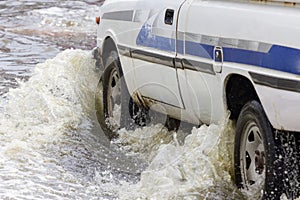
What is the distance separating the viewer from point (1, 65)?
12.2m

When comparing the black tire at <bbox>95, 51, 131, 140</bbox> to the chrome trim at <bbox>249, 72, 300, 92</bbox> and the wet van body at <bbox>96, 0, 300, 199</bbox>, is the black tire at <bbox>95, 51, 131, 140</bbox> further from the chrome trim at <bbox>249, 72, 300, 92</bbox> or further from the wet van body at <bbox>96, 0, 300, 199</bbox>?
the chrome trim at <bbox>249, 72, 300, 92</bbox>

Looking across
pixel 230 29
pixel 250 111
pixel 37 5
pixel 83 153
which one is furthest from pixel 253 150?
pixel 37 5

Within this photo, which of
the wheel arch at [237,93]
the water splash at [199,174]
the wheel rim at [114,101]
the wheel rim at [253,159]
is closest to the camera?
the wheel rim at [253,159]

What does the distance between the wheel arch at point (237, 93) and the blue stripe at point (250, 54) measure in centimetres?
18

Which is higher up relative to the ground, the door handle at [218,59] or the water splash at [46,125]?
the door handle at [218,59]

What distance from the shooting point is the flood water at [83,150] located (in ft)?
20.2

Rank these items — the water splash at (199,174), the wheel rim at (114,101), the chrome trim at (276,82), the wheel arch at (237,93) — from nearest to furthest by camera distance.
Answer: the chrome trim at (276,82) < the wheel arch at (237,93) < the water splash at (199,174) < the wheel rim at (114,101)

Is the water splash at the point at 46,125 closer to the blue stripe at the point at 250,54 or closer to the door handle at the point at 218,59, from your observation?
the blue stripe at the point at 250,54

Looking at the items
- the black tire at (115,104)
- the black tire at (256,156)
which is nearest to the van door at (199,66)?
the black tire at (256,156)

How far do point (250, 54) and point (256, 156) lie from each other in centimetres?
76

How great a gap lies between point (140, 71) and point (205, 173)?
1594 millimetres

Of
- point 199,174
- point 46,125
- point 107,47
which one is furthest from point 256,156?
point 46,125

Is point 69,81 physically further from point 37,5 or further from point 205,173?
point 37,5

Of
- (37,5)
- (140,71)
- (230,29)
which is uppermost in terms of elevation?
(230,29)
